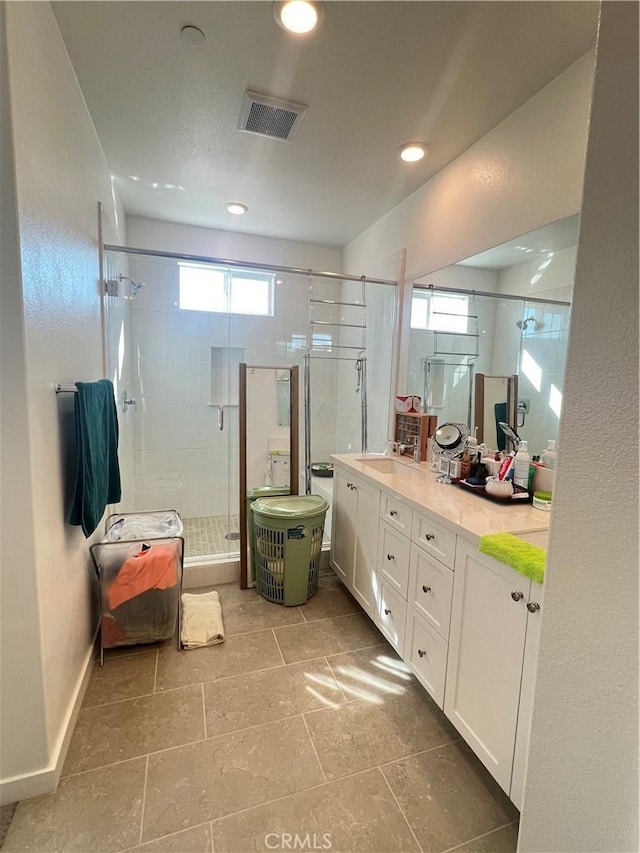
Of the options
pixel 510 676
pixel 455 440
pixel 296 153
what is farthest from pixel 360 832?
pixel 296 153

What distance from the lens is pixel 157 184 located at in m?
2.69

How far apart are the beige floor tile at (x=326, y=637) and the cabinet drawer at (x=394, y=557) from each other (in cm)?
43

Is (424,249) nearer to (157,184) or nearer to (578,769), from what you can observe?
(157,184)

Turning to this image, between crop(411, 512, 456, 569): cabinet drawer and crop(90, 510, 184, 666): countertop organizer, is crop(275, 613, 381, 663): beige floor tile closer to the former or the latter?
crop(90, 510, 184, 666): countertop organizer

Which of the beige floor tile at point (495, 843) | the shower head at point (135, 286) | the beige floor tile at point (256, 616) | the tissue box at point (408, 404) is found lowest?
the beige floor tile at point (495, 843)

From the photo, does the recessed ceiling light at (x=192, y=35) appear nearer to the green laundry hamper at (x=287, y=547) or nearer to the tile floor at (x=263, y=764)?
the green laundry hamper at (x=287, y=547)

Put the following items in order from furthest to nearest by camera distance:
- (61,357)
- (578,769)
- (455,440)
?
(455,440), (61,357), (578,769)

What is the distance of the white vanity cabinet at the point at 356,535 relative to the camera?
7.14ft

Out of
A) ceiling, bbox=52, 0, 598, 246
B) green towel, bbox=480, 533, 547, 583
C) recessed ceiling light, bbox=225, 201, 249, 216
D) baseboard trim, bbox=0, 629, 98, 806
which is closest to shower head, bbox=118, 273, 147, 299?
ceiling, bbox=52, 0, 598, 246

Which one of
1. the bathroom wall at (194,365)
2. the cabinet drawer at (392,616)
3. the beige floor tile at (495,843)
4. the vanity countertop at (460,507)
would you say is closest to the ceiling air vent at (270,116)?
the bathroom wall at (194,365)

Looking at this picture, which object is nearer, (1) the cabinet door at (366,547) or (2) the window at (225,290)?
(1) the cabinet door at (366,547)

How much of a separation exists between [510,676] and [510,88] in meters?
2.30

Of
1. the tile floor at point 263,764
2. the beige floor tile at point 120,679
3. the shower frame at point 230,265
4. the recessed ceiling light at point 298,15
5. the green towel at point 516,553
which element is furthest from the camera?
the shower frame at point 230,265

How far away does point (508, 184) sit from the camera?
75.5 inches
